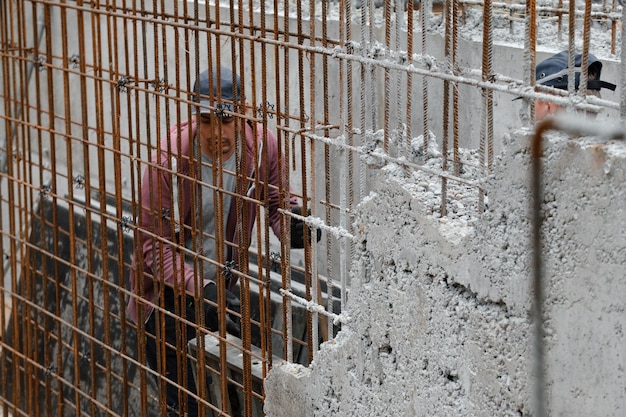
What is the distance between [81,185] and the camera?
19.1 feet

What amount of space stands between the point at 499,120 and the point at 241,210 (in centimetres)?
187

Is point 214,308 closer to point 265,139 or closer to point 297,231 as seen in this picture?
point 297,231

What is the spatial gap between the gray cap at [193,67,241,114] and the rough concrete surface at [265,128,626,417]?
88 centimetres

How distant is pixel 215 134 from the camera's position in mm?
4848

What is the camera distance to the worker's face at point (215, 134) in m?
4.69

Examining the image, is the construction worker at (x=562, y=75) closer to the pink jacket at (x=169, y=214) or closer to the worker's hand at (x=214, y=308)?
the pink jacket at (x=169, y=214)

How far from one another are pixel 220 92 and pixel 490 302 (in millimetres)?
1584

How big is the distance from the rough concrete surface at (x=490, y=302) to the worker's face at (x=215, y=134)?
93cm

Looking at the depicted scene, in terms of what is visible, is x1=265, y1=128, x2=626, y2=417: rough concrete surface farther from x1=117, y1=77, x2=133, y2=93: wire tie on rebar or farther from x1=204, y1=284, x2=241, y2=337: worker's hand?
x1=117, y1=77, x2=133, y2=93: wire tie on rebar

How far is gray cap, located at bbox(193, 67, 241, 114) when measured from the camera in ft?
15.0

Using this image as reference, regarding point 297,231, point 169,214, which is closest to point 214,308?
point 169,214

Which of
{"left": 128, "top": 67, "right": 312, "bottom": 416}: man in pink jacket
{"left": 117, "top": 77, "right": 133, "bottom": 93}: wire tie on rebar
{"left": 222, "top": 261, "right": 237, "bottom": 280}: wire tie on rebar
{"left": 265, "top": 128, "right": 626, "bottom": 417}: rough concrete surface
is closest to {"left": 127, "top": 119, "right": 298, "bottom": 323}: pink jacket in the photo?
{"left": 128, "top": 67, "right": 312, "bottom": 416}: man in pink jacket

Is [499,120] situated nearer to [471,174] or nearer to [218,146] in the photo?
[218,146]

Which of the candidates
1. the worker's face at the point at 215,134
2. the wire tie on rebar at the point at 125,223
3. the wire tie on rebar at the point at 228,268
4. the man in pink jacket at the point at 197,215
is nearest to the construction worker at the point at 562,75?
the man in pink jacket at the point at 197,215
